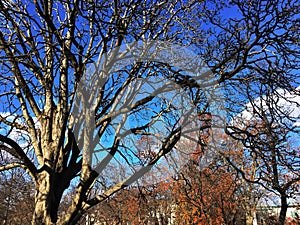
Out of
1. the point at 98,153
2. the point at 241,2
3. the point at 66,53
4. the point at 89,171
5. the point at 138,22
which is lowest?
the point at 89,171

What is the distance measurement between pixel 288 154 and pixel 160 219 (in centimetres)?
1356

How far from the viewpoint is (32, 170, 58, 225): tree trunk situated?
4.22 metres

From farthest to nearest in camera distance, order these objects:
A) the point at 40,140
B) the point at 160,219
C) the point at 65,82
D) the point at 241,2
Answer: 1. the point at 160,219
2. the point at 40,140
3. the point at 65,82
4. the point at 241,2

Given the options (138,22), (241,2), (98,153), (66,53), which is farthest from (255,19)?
(98,153)

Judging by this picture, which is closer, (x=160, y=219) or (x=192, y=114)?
(x=192, y=114)

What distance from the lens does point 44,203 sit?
4273 mm

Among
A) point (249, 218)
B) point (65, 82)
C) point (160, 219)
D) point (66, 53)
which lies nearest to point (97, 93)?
point (65, 82)

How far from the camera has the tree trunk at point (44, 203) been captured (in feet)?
13.8

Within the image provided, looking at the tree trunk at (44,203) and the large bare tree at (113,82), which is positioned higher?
the large bare tree at (113,82)

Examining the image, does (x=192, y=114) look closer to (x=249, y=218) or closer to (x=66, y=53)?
(x=66, y=53)

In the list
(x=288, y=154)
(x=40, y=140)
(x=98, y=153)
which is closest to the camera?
(x=288, y=154)

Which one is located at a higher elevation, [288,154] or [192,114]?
[192,114]

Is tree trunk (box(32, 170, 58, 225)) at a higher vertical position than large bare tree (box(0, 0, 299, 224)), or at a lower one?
lower

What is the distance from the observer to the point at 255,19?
3941 millimetres
